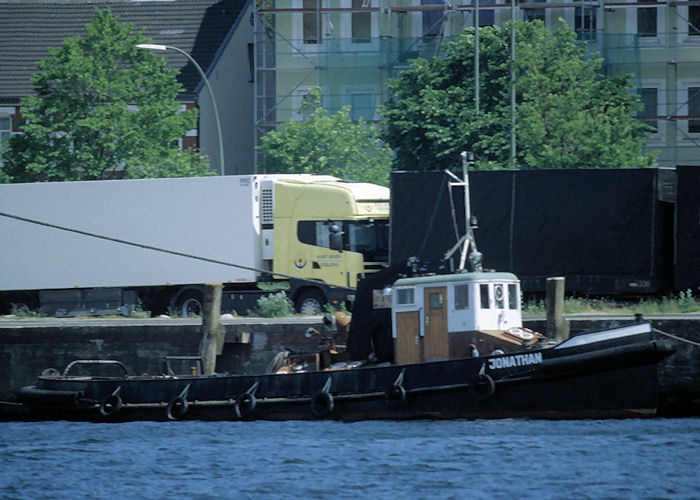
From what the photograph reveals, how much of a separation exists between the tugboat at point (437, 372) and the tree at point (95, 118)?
22.5m

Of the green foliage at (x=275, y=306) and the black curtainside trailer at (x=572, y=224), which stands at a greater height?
the black curtainside trailer at (x=572, y=224)

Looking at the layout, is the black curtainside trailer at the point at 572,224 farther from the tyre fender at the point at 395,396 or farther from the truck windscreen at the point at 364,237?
the tyre fender at the point at 395,396

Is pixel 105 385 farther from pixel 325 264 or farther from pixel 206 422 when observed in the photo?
pixel 325 264

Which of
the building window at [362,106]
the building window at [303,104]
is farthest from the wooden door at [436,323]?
the building window at [362,106]

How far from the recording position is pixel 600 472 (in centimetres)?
2188

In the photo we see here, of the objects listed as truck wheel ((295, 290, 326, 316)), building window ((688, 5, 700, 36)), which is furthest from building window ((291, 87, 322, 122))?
truck wheel ((295, 290, 326, 316))

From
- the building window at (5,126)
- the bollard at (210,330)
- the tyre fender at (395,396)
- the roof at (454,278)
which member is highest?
the building window at (5,126)

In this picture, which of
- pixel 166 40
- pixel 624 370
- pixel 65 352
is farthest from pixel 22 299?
pixel 166 40

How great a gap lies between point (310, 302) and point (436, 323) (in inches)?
371

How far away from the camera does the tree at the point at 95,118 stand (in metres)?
50.3

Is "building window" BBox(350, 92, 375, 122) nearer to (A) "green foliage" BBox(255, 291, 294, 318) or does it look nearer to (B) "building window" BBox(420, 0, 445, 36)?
(B) "building window" BBox(420, 0, 445, 36)

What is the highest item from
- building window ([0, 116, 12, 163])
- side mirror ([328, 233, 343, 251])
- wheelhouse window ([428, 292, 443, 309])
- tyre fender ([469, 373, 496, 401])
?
building window ([0, 116, 12, 163])

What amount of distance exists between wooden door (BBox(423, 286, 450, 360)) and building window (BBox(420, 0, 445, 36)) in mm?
34517

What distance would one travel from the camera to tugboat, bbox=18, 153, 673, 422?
25.6m
